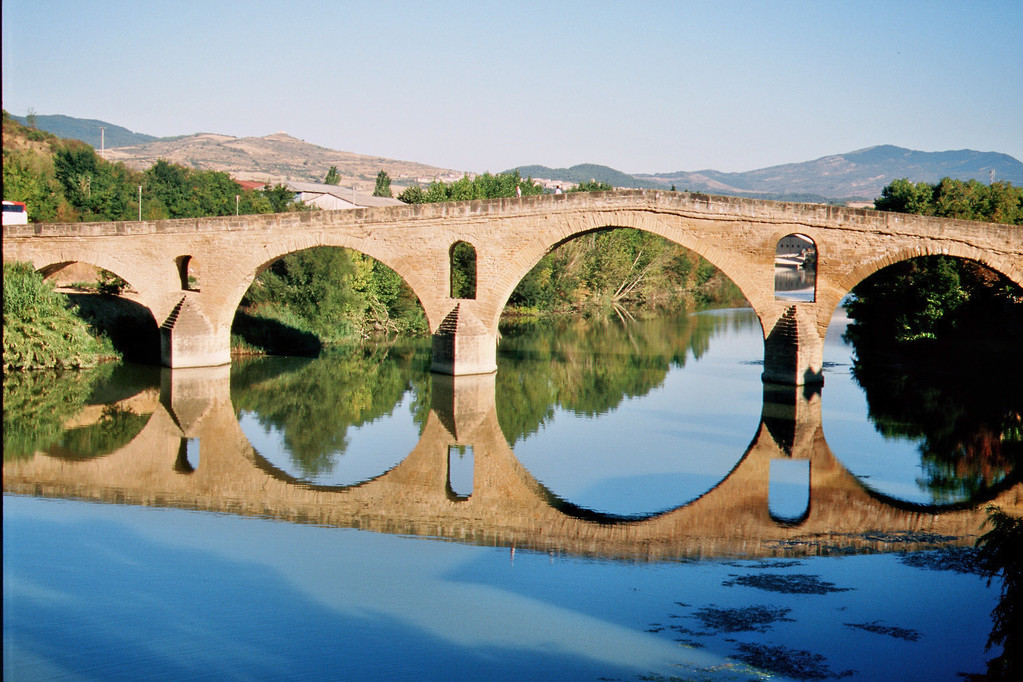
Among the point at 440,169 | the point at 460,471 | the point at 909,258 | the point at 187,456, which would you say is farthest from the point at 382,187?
the point at 440,169

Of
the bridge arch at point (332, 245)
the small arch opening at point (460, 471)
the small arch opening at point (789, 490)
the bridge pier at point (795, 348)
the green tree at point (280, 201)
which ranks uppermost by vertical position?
the green tree at point (280, 201)

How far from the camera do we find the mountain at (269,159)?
11950cm

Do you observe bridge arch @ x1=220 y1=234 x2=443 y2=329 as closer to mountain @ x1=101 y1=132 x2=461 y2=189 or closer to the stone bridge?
the stone bridge

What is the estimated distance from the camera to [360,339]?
2603 cm

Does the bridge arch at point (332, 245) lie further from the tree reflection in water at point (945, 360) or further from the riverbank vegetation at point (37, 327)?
the tree reflection in water at point (945, 360)

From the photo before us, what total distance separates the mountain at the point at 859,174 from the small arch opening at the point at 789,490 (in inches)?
4470

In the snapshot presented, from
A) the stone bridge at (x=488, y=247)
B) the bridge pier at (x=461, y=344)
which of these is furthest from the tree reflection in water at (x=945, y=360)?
the bridge pier at (x=461, y=344)

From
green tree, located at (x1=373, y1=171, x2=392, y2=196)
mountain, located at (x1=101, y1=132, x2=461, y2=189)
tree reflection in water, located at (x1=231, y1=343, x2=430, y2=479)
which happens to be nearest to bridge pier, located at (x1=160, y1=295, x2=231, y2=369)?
tree reflection in water, located at (x1=231, y1=343, x2=430, y2=479)

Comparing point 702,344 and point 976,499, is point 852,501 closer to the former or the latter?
point 976,499

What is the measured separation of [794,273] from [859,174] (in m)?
90.5

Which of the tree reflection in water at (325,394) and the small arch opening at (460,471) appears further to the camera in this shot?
the tree reflection in water at (325,394)

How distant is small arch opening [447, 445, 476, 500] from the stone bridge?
5.21 metres

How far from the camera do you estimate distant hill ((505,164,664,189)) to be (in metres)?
140

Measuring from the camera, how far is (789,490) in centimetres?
1164
